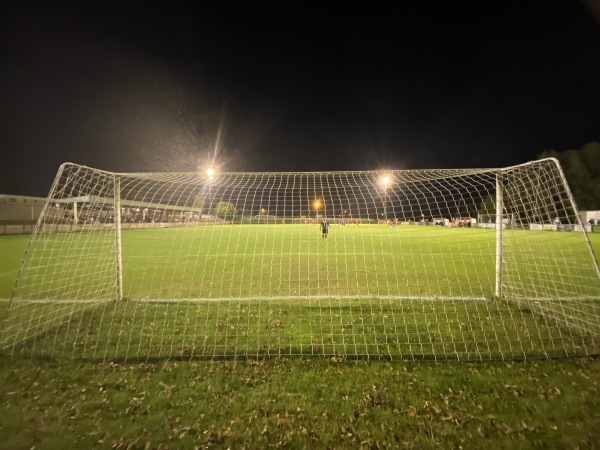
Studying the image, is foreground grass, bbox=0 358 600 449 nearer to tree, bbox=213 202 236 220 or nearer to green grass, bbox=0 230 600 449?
green grass, bbox=0 230 600 449

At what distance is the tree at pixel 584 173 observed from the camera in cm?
4806

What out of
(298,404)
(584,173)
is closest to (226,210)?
(298,404)

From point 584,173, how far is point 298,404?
64613mm

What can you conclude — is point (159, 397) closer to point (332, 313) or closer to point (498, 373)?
point (332, 313)

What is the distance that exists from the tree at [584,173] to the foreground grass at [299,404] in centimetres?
5849

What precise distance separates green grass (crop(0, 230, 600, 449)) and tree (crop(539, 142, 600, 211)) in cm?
5847

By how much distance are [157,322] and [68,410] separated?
6.87 ft

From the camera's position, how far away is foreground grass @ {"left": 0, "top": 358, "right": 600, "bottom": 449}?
8.38 ft

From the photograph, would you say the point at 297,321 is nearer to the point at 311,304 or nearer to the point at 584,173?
the point at 311,304

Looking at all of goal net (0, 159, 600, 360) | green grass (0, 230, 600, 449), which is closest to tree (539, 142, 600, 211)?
goal net (0, 159, 600, 360)

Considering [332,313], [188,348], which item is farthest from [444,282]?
[188,348]

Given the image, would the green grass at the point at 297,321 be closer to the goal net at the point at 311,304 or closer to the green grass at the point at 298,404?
the goal net at the point at 311,304

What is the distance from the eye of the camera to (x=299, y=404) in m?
2.99

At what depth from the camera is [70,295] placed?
22.6 feet
